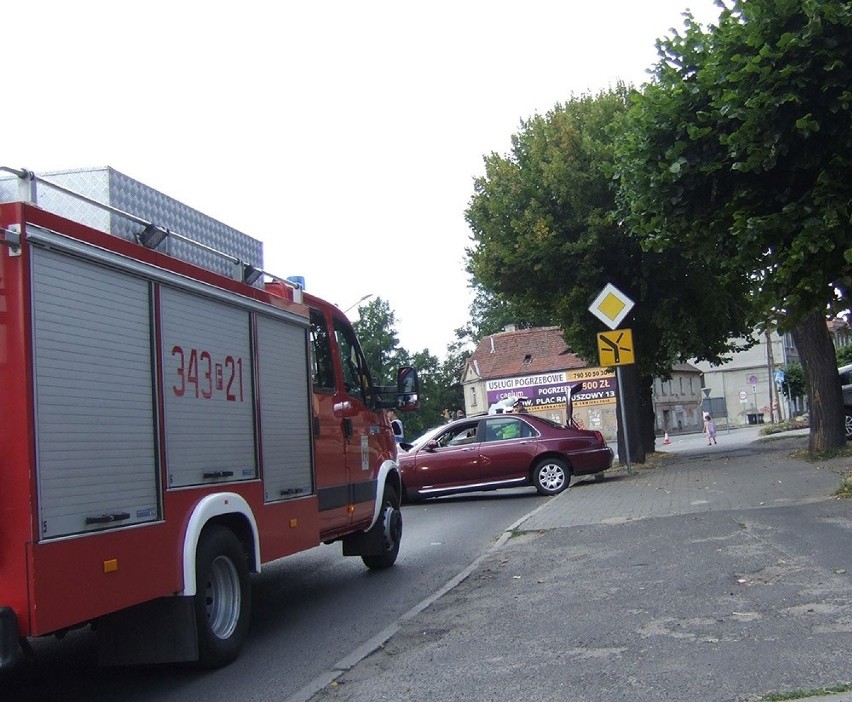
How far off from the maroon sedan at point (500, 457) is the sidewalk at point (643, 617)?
613 centimetres

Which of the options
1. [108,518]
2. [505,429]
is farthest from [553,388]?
[108,518]

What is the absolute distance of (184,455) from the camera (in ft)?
19.3

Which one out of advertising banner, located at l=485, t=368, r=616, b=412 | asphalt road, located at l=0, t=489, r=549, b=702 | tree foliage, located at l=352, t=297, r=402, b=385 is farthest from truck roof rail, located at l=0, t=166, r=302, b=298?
advertising banner, located at l=485, t=368, r=616, b=412

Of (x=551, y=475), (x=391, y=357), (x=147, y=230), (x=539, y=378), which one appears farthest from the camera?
(x=539, y=378)

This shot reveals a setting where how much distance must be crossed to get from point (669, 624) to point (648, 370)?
1994 centimetres

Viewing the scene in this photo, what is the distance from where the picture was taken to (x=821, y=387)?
17906 mm

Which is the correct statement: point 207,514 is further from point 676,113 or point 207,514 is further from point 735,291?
point 735,291

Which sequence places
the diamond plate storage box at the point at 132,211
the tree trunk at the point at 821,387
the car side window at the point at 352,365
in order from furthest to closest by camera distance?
1. the tree trunk at the point at 821,387
2. the car side window at the point at 352,365
3. the diamond plate storage box at the point at 132,211

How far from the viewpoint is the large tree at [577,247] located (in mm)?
21391

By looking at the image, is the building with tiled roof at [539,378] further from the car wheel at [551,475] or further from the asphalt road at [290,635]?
the asphalt road at [290,635]

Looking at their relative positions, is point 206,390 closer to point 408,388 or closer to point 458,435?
point 408,388

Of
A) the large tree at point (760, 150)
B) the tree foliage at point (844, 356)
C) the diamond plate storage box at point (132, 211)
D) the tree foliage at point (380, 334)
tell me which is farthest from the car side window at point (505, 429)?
the tree foliage at point (844, 356)

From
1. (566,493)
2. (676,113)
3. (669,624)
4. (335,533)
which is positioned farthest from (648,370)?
(669,624)

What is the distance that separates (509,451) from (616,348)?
8.66 ft
